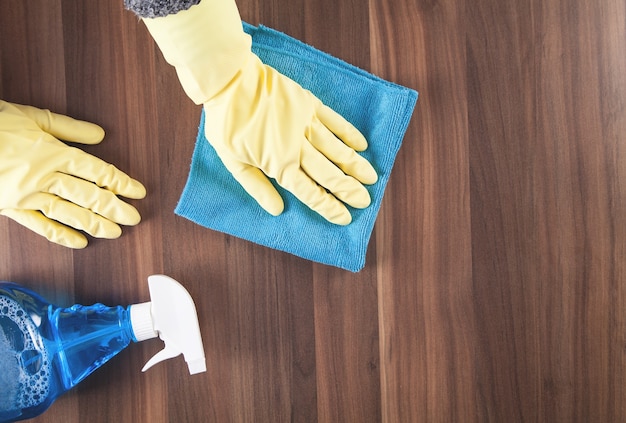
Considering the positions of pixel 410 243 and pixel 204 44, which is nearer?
pixel 204 44

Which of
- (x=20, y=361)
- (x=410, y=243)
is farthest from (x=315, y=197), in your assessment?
(x=20, y=361)

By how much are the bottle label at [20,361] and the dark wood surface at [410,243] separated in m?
0.05

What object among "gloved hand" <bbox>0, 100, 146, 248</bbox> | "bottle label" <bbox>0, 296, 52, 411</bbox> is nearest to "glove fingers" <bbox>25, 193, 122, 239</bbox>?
"gloved hand" <bbox>0, 100, 146, 248</bbox>

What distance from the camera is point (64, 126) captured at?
0.58m

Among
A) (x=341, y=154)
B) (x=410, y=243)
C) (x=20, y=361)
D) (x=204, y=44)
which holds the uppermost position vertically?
(x=204, y=44)

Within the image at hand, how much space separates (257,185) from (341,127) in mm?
114

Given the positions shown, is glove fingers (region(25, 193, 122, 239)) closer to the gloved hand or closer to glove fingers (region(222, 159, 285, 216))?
the gloved hand

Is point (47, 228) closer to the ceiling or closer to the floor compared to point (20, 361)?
closer to the ceiling

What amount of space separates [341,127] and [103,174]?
10.9 inches

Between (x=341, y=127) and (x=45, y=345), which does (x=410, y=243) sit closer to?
(x=341, y=127)

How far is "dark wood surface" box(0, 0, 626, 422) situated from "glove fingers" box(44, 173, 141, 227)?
0.08ft

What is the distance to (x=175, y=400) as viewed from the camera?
2.04 feet

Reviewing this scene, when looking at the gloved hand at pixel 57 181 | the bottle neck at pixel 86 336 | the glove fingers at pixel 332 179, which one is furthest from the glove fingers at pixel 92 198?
the glove fingers at pixel 332 179

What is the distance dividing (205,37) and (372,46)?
211 millimetres
